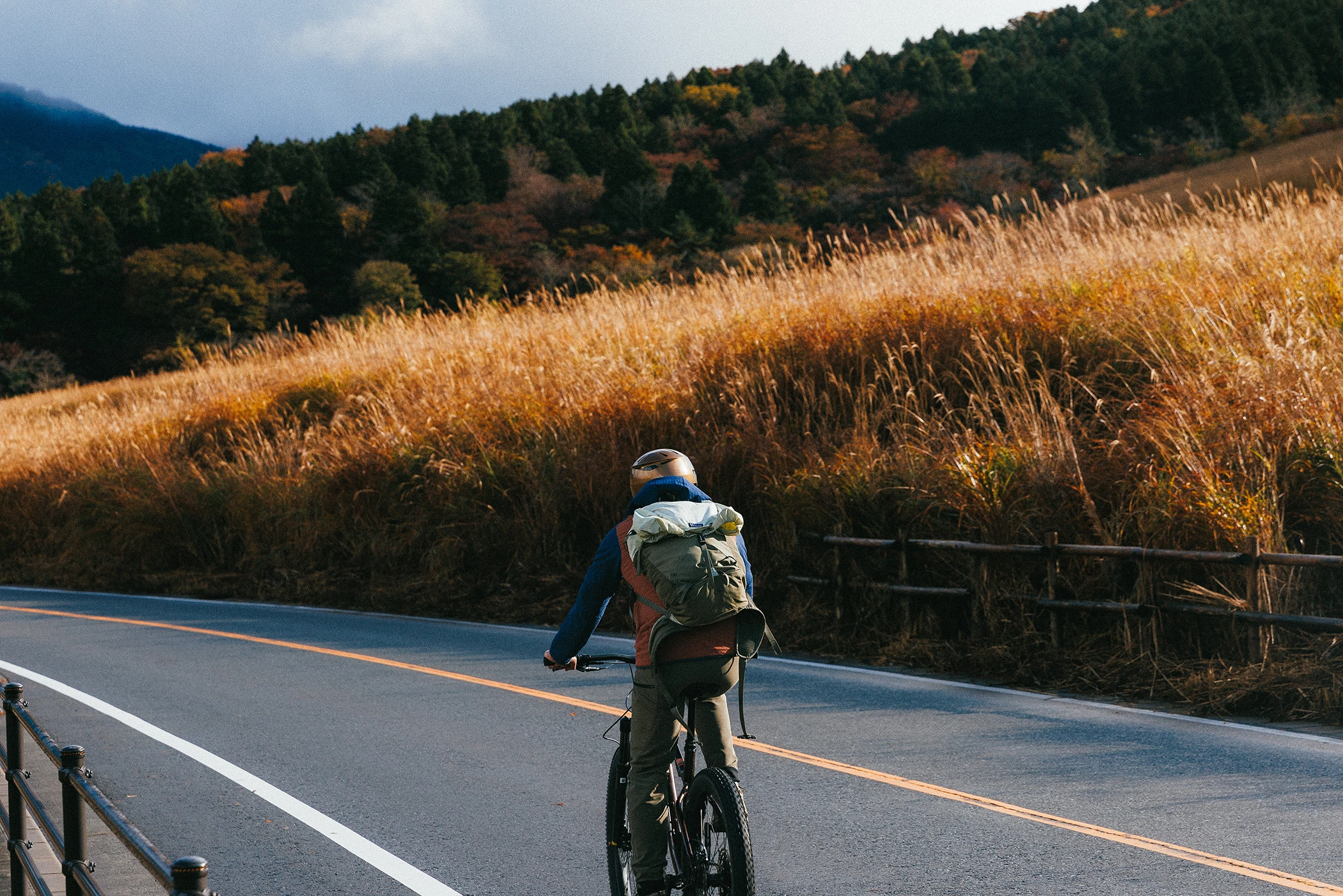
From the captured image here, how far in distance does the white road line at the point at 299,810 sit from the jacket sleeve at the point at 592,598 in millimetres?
1569

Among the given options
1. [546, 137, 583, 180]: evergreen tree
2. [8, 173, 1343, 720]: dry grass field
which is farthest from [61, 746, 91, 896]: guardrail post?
[546, 137, 583, 180]: evergreen tree

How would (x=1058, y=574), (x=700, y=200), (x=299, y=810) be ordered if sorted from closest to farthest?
(x=299, y=810) < (x=1058, y=574) < (x=700, y=200)

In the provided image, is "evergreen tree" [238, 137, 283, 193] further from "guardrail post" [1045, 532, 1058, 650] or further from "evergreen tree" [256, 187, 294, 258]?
"guardrail post" [1045, 532, 1058, 650]

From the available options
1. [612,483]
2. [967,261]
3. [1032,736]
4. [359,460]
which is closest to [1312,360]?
[1032,736]

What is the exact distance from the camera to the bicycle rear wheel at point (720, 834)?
11.9ft

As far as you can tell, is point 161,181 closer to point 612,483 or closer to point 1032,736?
point 612,483

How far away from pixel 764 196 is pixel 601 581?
54932mm

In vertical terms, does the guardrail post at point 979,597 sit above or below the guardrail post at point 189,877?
below

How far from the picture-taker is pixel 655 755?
405cm

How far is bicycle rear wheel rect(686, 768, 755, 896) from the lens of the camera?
3641 mm

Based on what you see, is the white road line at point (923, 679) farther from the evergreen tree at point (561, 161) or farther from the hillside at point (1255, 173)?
the evergreen tree at point (561, 161)

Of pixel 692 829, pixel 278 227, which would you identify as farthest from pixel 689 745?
pixel 278 227

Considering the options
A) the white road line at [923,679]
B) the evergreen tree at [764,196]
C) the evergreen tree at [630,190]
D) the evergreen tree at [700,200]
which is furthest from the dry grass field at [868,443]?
the evergreen tree at [630,190]

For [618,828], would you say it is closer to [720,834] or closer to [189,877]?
[720,834]
